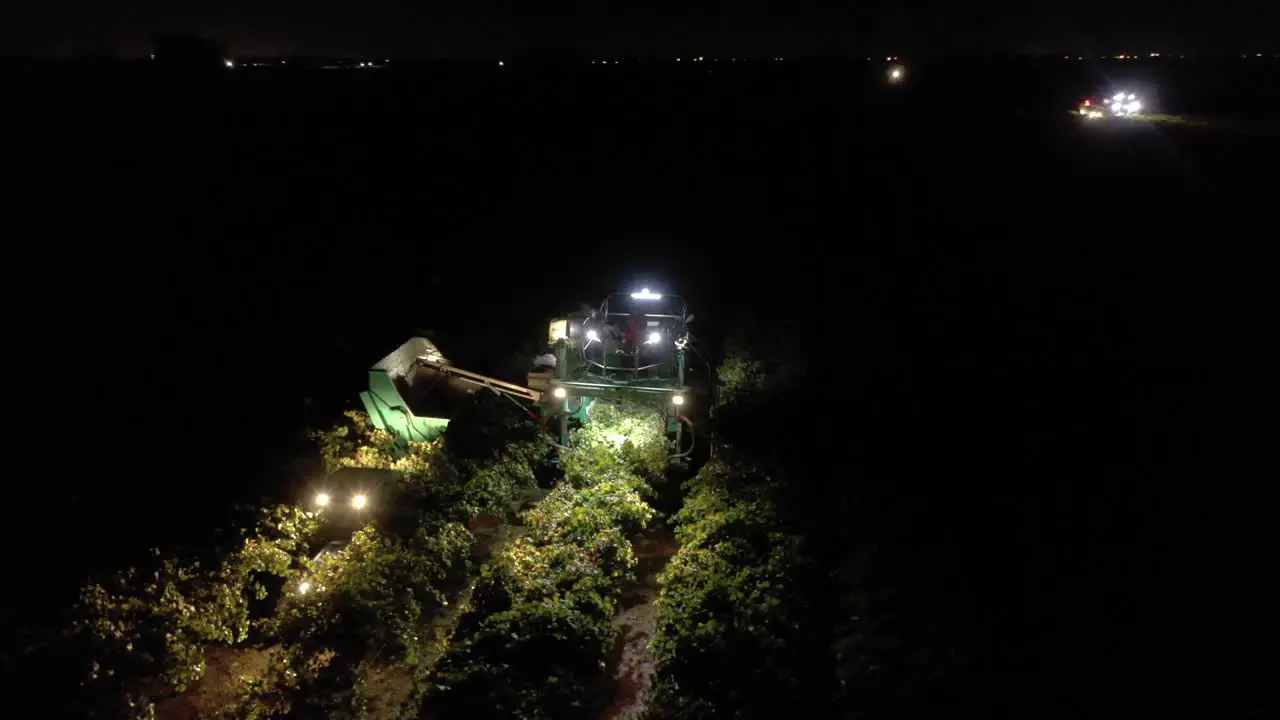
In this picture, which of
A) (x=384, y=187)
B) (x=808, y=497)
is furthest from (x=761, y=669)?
(x=384, y=187)

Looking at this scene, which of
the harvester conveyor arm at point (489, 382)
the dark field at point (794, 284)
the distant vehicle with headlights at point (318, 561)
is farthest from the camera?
the harvester conveyor arm at point (489, 382)

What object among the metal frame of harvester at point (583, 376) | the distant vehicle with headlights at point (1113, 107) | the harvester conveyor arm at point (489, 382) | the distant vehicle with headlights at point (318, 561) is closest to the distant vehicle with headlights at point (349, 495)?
the distant vehicle with headlights at point (318, 561)

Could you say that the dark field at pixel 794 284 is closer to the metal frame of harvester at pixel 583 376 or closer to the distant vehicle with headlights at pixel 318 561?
the distant vehicle with headlights at pixel 318 561

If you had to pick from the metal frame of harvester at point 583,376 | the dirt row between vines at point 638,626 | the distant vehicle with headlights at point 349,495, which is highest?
the metal frame of harvester at point 583,376

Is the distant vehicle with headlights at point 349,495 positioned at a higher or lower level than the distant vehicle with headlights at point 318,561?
higher

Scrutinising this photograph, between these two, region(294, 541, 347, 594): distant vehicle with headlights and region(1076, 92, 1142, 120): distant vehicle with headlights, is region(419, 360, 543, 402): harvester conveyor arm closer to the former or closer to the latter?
region(294, 541, 347, 594): distant vehicle with headlights

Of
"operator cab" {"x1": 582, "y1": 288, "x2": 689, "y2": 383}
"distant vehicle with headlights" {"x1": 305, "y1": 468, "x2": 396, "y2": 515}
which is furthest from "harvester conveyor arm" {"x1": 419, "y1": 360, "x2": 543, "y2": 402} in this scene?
"distant vehicle with headlights" {"x1": 305, "y1": 468, "x2": 396, "y2": 515}

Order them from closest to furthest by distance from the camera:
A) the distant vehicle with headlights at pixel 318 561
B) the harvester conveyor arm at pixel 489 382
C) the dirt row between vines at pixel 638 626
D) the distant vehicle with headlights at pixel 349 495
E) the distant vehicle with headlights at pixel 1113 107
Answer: the dirt row between vines at pixel 638 626
the distant vehicle with headlights at pixel 318 561
the distant vehicle with headlights at pixel 349 495
the harvester conveyor arm at pixel 489 382
the distant vehicle with headlights at pixel 1113 107
